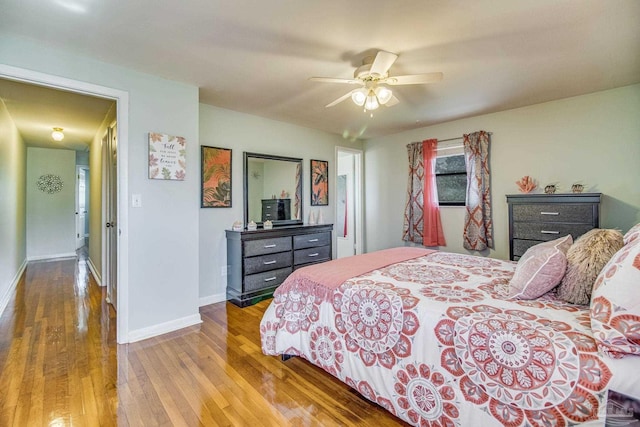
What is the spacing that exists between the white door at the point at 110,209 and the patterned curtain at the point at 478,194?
4.22 metres

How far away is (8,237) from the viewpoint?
3.63 m

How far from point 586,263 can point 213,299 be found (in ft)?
11.1

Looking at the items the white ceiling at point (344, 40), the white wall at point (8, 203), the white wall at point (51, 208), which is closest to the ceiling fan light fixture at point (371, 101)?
the white ceiling at point (344, 40)

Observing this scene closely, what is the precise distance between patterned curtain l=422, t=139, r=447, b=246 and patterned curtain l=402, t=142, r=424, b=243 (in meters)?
0.10

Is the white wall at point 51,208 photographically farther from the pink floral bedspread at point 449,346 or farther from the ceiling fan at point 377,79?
the ceiling fan at point 377,79

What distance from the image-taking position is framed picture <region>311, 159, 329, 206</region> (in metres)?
4.54

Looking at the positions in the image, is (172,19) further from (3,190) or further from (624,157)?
(624,157)

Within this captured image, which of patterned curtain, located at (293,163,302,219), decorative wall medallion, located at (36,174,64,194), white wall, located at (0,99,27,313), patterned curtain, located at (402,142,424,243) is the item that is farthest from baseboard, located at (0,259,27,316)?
patterned curtain, located at (402,142,424,243)

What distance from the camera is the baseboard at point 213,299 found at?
11.0 ft

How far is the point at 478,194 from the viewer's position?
3797mm

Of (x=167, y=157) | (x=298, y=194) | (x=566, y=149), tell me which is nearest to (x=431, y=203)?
(x=566, y=149)

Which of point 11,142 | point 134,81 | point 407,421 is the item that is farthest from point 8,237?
point 407,421

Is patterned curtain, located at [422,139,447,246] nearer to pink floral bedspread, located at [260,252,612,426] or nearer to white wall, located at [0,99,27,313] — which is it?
pink floral bedspread, located at [260,252,612,426]

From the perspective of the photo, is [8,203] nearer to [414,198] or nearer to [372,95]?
[372,95]
